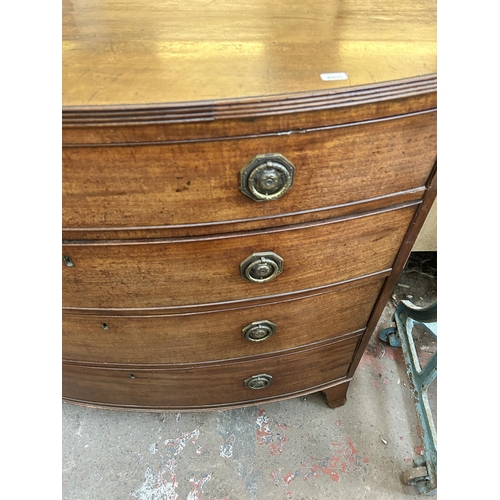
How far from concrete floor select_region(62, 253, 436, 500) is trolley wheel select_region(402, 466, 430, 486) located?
0.02 meters

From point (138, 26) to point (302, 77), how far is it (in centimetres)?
26

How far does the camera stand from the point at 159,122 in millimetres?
473

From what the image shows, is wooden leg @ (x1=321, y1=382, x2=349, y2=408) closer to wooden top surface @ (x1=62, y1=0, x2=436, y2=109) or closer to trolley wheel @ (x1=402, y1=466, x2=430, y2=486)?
trolley wheel @ (x1=402, y1=466, x2=430, y2=486)

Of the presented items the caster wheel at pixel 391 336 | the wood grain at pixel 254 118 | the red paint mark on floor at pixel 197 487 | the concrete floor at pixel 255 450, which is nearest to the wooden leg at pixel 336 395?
the concrete floor at pixel 255 450

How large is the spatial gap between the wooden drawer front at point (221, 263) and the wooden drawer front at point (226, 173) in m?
0.05

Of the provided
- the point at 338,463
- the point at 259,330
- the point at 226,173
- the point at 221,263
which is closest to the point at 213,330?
the point at 259,330

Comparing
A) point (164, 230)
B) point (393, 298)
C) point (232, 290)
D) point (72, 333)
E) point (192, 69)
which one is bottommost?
point (393, 298)

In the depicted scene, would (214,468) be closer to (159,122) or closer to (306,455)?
(306,455)

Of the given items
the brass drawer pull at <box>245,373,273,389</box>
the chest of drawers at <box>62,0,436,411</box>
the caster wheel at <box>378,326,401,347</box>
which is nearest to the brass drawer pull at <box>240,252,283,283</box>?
the chest of drawers at <box>62,0,436,411</box>

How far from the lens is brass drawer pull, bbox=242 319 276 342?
31.9 inches

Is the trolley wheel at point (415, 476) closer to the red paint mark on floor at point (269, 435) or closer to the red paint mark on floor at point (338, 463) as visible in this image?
the red paint mark on floor at point (338, 463)

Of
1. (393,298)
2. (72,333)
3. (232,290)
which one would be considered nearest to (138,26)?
(232,290)

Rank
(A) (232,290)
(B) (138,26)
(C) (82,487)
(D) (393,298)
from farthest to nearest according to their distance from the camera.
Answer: (D) (393,298), (C) (82,487), (A) (232,290), (B) (138,26)

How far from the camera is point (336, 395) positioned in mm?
1215
